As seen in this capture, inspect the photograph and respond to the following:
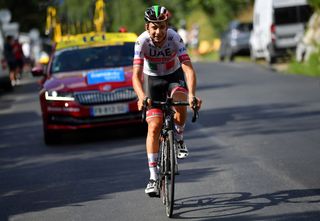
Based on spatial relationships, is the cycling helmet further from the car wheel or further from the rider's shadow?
the car wheel

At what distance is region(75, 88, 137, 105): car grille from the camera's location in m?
14.1

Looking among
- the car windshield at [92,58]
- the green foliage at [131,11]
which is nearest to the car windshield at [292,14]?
the green foliage at [131,11]

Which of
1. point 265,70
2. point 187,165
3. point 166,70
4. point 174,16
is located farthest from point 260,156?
point 174,16

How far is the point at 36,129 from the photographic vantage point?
1758cm

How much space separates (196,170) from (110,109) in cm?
360

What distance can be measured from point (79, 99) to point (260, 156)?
3.63 metres

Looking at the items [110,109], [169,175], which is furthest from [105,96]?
[169,175]

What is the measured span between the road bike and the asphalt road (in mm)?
202

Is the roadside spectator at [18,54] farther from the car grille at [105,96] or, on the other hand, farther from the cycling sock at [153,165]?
the cycling sock at [153,165]

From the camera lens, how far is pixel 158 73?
8930 millimetres

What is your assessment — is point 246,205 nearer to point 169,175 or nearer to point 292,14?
point 169,175

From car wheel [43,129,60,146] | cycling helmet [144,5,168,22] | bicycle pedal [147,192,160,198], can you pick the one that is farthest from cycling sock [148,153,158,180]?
car wheel [43,129,60,146]

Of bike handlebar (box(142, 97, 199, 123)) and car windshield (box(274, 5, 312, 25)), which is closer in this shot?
bike handlebar (box(142, 97, 199, 123))

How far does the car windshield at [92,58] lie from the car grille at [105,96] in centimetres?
104
